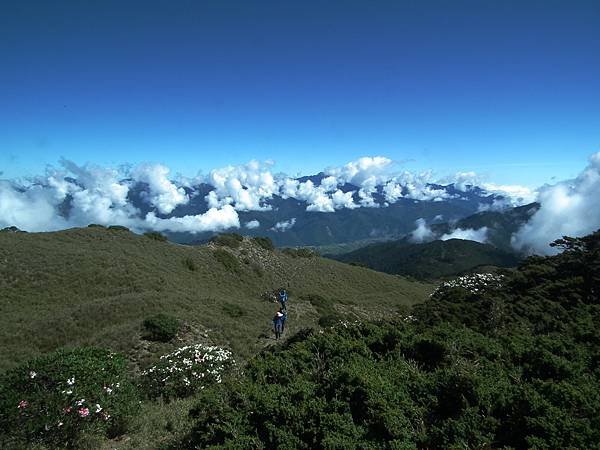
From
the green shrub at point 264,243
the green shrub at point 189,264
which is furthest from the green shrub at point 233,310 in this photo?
the green shrub at point 264,243

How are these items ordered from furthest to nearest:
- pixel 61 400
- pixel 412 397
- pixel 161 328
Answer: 1. pixel 161 328
2. pixel 61 400
3. pixel 412 397

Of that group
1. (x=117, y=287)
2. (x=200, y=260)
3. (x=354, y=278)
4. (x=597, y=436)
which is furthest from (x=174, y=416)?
(x=354, y=278)

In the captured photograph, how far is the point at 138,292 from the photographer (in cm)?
3034

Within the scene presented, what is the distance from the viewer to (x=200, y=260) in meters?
49.4

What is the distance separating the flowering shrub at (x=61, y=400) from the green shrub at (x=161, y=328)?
984cm

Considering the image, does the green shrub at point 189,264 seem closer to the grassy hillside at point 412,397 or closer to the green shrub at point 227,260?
the green shrub at point 227,260

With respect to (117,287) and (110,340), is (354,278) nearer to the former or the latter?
(117,287)

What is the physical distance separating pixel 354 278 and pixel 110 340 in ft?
161

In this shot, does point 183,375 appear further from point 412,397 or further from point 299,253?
point 299,253

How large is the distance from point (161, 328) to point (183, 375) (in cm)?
748

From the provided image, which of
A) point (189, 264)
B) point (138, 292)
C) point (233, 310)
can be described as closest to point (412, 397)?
point (233, 310)

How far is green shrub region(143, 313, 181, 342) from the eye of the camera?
19.0 meters

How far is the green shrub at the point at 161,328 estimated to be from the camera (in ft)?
62.5

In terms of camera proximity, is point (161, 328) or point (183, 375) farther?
point (161, 328)
